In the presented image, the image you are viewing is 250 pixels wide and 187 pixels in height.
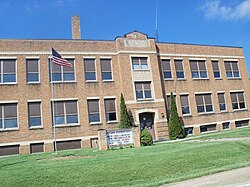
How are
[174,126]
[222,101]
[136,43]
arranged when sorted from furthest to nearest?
[222,101], [136,43], [174,126]

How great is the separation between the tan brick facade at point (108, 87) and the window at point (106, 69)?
36 cm

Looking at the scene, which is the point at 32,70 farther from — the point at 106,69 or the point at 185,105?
the point at 185,105

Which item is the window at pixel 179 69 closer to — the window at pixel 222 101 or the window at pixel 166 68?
the window at pixel 166 68

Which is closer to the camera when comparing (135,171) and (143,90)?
(135,171)

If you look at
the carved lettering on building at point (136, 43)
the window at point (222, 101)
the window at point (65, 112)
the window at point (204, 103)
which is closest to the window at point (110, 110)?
the window at point (65, 112)

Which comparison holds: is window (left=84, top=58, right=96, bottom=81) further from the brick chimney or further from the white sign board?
the white sign board

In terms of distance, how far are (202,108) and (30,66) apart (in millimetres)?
17761

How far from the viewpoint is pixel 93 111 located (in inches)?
957

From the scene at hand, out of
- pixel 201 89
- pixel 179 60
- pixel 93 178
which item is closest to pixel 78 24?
pixel 179 60

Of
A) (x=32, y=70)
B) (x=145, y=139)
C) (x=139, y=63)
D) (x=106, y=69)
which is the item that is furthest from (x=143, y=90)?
(x=32, y=70)

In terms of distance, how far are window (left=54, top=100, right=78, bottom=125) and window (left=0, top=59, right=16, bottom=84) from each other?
415 centimetres

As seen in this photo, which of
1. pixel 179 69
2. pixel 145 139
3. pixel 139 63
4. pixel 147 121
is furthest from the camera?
pixel 179 69

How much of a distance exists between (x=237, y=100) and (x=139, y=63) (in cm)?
1312

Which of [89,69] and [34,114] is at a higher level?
[89,69]
